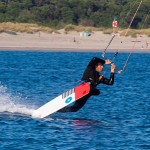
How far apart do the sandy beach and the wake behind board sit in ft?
104

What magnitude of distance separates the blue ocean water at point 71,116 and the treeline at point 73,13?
2948 centimetres

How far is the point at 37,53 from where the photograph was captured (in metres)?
51.9

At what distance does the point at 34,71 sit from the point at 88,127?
2015 centimetres

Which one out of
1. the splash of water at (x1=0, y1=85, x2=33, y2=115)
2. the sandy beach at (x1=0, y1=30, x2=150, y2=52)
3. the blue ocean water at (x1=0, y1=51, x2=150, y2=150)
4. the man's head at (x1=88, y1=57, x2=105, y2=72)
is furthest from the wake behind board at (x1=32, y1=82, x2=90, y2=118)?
the sandy beach at (x1=0, y1=30, x2=150, y2=52)

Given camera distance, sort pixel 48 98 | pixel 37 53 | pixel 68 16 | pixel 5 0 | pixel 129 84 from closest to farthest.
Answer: pixel 48 98, pixel 129 84, pixel 37 53, pixel 68 16, pixel 5 0

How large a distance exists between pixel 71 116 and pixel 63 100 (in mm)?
1134

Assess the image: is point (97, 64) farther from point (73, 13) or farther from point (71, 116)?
point (73, 13)

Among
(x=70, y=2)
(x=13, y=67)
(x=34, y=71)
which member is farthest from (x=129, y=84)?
(x=70, y=2)

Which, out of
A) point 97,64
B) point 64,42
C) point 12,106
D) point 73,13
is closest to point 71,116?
point 12,106

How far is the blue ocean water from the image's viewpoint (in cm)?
1631

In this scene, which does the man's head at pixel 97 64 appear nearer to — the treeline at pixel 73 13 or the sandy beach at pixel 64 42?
the sandy beach at pixel 64 42

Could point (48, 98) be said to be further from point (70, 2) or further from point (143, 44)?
point (70, 2)

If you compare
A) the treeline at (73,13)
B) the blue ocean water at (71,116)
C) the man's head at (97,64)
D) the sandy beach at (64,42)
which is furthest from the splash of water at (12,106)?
the treeline at (73,13)

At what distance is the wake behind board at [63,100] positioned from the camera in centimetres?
1880
